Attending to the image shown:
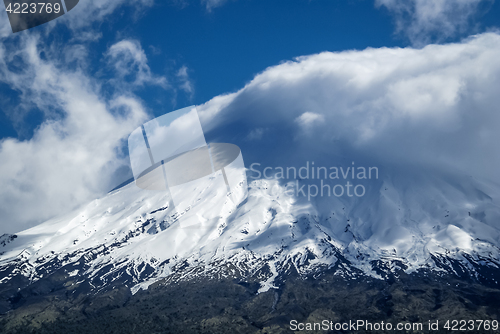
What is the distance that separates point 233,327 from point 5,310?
9192 cm

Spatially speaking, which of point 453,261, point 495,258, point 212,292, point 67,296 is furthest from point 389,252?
point 67,296

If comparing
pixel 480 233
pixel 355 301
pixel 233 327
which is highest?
pixel 233 327

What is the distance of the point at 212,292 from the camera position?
15500 cm

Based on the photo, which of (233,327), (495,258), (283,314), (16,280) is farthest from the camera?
(16,280)

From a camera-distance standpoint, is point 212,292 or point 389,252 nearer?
point 212,292

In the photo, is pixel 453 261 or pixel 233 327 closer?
pixel 233 327

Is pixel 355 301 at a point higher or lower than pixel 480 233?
higher

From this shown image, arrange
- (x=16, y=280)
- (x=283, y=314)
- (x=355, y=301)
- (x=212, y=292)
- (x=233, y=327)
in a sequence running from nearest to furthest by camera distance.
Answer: (x=233, y=327) → (x=283, y=314) → (x=355, y=301) → (x=212, y=292) → (x=16, y=280)

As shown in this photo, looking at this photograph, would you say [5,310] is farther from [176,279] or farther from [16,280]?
[176,279]

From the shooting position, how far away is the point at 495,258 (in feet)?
563

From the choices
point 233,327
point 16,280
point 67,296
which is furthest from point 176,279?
point 16,280

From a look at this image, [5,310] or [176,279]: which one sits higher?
[5,310]

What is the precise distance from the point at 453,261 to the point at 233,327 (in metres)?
108

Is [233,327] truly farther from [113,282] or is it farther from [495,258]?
[495,258]
